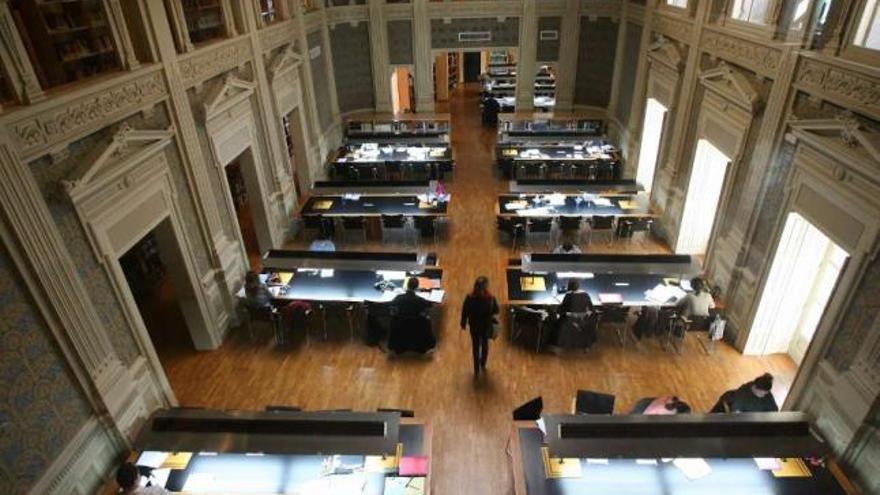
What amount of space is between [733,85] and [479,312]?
4726 millimetres

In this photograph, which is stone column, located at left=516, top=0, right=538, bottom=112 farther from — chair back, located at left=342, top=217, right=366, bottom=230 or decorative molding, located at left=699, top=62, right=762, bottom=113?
chair back, located at left=342, top=217, right=366, bottom=230

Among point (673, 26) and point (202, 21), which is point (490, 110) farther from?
point (202, 21)

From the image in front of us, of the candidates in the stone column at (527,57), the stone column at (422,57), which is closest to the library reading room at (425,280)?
the stone column at (527,57)

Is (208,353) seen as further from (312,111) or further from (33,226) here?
(312,111)

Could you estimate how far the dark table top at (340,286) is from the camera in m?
7.26

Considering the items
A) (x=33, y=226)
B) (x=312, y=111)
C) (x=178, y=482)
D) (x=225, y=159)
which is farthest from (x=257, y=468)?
(x=312, y=111)

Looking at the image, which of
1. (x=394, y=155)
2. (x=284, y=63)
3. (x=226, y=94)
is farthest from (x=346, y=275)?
(x=394, y=155)

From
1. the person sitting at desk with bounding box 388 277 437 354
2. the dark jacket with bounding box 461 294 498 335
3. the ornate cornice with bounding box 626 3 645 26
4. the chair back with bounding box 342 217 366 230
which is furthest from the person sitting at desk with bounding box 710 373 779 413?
the ornate cornice with bounding box 626 3 645 26

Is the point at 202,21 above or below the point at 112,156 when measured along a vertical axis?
above

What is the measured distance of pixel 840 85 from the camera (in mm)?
4926

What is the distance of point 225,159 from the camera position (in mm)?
7559

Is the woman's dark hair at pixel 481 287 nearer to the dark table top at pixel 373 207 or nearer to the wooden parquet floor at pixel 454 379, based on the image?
the wooden parquet floor at pixel 454 379

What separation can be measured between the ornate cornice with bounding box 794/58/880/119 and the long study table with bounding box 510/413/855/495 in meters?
3.07

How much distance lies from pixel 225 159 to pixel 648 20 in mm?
9143
